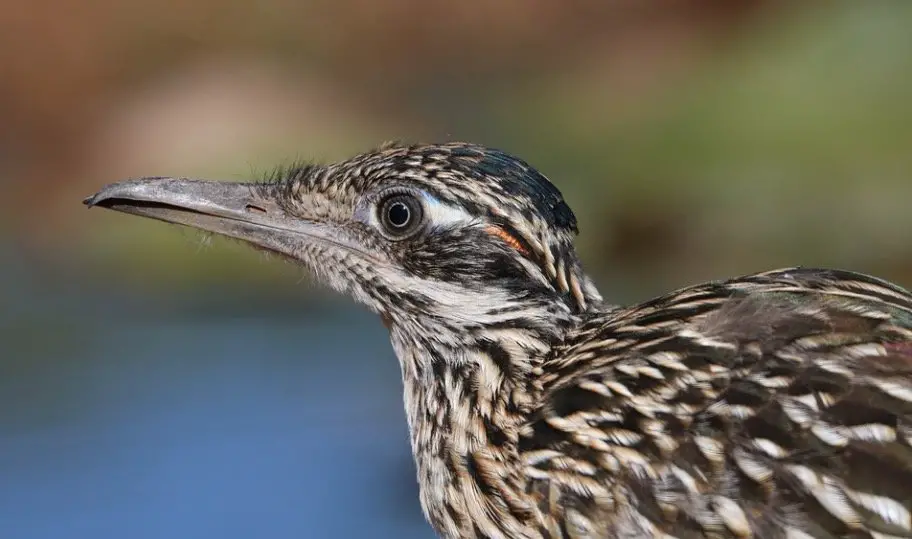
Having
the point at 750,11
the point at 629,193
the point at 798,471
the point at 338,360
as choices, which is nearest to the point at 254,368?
the point at 338,360

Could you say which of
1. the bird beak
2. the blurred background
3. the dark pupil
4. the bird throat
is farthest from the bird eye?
the blurred background

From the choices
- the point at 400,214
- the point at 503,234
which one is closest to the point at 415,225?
the point at 400,214

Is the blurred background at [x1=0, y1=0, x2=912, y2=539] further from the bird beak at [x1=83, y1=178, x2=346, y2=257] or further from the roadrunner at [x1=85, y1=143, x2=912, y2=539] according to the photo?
the roadrunner at [x1=85, y1=143, x2=912, y2=539]

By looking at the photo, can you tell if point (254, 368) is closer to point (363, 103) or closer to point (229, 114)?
point (229, 114)

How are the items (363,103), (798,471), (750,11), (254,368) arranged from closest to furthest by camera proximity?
(798,471), (254,368), (363,103), (750,11)

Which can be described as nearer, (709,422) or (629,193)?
(709,422)

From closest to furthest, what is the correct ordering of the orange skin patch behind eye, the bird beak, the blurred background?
the orange skin patch behind eye → the bird beak → the blurred background

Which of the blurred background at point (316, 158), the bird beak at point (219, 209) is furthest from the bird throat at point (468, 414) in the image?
the blurred background at point (316, 158)

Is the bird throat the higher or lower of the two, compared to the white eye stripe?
lower
